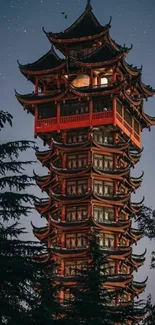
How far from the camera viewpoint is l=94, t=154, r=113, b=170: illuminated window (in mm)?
68188

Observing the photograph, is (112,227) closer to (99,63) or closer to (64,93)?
(64,93)

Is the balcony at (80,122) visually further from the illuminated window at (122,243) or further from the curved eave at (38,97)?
the illuminated window at (122,243)

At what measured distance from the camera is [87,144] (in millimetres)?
67000

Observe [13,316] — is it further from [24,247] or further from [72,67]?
[72,67]

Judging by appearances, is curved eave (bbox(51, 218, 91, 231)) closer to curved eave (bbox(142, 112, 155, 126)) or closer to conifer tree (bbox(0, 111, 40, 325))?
curved eave (bbox(142, 112, 155, 126))

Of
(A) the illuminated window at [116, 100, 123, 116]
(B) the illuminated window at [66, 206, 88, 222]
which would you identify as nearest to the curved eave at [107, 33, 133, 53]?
(A) the illuminated window at [116, 100, 123, 116]

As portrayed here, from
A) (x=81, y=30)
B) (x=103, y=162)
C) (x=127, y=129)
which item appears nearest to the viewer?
(x=103, y=162)

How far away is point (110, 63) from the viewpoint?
219ft

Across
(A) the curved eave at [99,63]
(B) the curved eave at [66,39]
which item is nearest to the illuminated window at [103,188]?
(A) the curved eave at [99,63]

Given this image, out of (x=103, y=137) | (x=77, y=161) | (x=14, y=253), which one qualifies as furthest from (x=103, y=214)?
(x=14, y=253)

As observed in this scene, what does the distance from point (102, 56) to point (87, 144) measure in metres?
6.88

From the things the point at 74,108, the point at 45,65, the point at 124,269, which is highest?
the point at 45,65

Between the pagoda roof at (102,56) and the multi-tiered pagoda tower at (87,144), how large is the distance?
0.08 meters

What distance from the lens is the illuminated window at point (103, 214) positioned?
66500 mm
